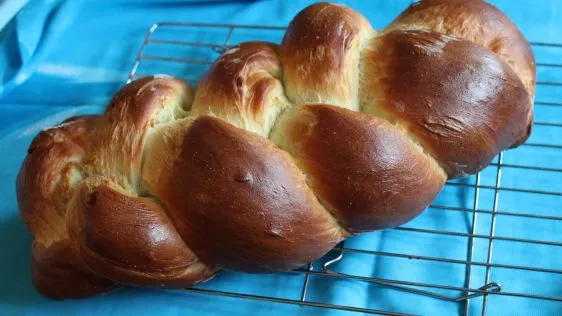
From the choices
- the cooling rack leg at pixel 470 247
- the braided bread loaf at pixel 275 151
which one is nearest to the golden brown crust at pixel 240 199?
the braided bread loaf at pixel 275 151

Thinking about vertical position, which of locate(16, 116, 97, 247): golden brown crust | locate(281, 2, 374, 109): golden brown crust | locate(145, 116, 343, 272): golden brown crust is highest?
locate(281, 2, 374, 109): golden brown crust

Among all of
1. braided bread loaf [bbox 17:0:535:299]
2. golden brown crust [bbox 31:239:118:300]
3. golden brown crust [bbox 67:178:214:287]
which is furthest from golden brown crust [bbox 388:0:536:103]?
golden brown crust [bbox 31:239:118:300]

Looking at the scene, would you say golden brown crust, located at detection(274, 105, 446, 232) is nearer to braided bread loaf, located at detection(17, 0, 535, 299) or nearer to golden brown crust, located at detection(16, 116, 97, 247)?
braided bread loaf, located at detection(17, 0, 535, 299)

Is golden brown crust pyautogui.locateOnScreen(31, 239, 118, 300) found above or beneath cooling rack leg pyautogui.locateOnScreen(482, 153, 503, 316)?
beneath

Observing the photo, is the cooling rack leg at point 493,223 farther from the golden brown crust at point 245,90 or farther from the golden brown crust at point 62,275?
the golden brown crust at point 62,275

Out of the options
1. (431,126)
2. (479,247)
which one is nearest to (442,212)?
(479,247)

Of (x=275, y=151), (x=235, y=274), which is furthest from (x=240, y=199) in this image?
(x=235, y=274)
